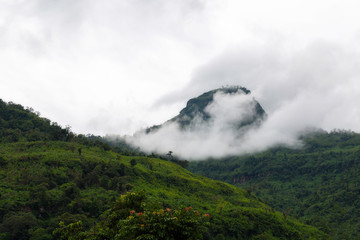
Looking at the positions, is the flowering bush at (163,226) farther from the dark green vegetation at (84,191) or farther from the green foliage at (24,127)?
the green foliage at (24,127)

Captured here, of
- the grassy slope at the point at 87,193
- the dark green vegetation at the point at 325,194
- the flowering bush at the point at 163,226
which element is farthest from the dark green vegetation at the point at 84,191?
the flowering bush at the point at 163,226

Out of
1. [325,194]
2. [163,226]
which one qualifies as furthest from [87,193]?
[325,194]

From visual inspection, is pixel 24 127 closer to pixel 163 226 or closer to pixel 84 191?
pixel 84 191

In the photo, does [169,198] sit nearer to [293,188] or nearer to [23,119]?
[23,119]

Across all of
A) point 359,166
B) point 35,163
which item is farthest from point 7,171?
point 359,166

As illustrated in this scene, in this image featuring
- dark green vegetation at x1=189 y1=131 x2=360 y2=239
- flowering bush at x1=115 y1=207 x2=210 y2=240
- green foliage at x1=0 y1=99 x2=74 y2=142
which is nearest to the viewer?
flowering bush at x1=115 y1=207 x2=210 y2=240

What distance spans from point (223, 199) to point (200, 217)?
9330cm

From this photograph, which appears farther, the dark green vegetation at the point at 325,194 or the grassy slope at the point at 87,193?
the dark green vegetation at the point at 325,194

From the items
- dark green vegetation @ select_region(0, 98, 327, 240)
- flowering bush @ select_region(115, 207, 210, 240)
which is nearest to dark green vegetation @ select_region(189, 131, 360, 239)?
dark green vegetation @ select_region(0, 98, 327, 240)

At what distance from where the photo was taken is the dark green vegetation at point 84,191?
62.3 meters

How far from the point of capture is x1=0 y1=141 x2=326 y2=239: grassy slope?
208 ft

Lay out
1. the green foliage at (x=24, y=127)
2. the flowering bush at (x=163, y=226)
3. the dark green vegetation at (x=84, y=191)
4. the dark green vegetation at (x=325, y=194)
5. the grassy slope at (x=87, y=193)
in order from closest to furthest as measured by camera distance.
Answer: the flowering bush at (x=163, y=226) < the dark green vegetation at (x=84, y=191) < the grassy slope at (x=87, y=193) < the green foliage at (x=24, y=127) < the dark green vegetation at (x=325, y=194)

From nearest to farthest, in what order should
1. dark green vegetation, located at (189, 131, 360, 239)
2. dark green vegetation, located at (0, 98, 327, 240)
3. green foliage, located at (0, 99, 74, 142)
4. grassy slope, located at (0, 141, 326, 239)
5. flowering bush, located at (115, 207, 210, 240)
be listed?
flowering bush, located at (115, 207, 210, 240), dark green vegetation, located at (0, 98, 327, 240), grassy slope, located at (0, 141, 326, 239), green foliage, located at (0, 99, 74, 142), dark green vegetation, located at (189, 131, 360, 239)

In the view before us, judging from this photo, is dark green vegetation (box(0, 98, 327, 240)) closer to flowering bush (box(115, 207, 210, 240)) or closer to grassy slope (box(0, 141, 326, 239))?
grassy slope (box(0, 141, 326, 239))
